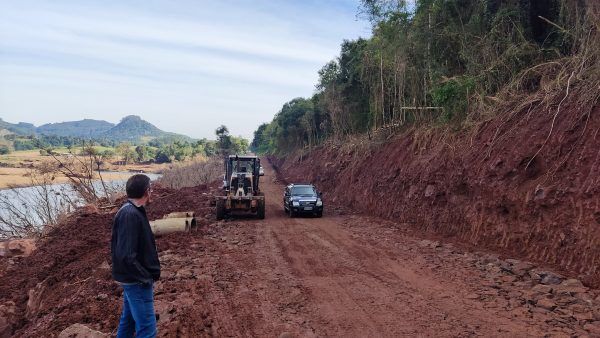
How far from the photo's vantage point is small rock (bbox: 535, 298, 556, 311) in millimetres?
6863

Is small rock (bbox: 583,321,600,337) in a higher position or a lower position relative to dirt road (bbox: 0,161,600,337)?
higher

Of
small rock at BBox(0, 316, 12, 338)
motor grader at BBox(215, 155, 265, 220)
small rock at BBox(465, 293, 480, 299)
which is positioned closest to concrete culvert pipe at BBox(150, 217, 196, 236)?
motor grader at BBox(215, 155, 265, 220)

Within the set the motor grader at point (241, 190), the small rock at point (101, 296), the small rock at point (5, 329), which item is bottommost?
the small rock at point (5, 329)

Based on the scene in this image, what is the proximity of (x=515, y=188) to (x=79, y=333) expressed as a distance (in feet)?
33.2

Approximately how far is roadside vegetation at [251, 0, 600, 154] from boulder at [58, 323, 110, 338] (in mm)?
11156

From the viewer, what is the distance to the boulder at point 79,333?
226 inches

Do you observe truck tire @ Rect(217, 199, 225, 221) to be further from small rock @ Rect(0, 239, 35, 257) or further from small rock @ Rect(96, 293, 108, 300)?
small rock @ Rect(96, 293, 108, 300)

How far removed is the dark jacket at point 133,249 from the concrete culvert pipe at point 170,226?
32.6 ft

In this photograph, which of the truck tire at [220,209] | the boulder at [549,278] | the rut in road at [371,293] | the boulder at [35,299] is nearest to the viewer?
the rut in road at [371,293]

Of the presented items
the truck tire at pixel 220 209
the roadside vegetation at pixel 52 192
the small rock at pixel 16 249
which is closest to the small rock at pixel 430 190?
the truck tire at pixel 220 209

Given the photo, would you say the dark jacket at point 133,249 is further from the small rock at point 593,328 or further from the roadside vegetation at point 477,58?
the roadside vegetation at point 477,58

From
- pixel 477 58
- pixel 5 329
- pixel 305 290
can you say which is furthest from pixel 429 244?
pixel 5 329

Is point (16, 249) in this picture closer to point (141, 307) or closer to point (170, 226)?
point (170, 226)

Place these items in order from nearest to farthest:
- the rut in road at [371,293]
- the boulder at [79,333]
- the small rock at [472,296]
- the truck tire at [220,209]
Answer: the boulder at [79,333] → the rut in road at [371,293] → the small rock at [472,296] → the truck tire at [220,209]
